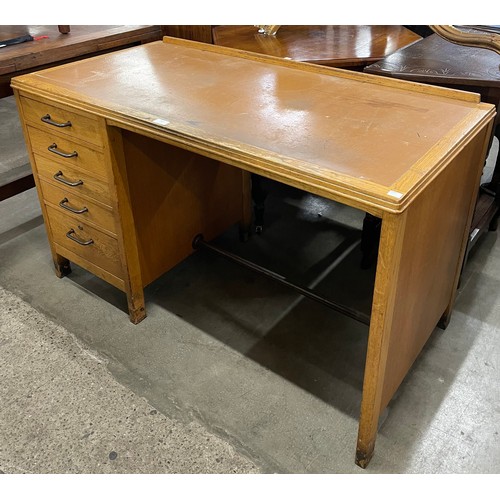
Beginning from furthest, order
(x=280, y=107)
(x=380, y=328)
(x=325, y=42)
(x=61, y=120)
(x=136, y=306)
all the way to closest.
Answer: (x=325, y=42)
(x=136, y=306)
(x=61, y=120)
(x=280, y=107)
(x=380, y=328)

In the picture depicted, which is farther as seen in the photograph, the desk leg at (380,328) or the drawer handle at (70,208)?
the drawer handle at (70,208)

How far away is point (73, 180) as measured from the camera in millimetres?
1894

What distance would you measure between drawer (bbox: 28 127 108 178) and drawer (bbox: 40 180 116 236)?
0.12 meters

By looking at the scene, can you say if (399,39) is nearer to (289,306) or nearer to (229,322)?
(289,306)

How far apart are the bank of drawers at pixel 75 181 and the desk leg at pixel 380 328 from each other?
3.16ft

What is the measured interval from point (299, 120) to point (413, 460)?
980mm

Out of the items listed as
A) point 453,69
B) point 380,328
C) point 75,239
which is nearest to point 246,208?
point 75,239

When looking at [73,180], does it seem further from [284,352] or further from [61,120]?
[284,352]

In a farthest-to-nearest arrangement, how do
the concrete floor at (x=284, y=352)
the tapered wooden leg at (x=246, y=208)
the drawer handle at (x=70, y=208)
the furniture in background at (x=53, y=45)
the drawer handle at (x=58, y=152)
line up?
the tapered wooden leg at (x=246, y=208)
the furniture in background at (x=53, y=45)
the drawer handle at (x=70, y=208)
the drawer handle at (x=58, y=152)
the concrete floor at (x=284, y=352)

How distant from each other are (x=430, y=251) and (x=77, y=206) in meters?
1.21

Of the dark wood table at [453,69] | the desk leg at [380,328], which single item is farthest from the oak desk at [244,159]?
the dark wood table at [453,69]

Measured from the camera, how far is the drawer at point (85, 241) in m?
1.94

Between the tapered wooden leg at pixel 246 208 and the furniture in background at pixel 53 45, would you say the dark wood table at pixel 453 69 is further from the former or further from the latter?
the furniture in background at pixel 53 45

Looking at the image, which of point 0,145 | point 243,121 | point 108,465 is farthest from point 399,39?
point 0,145
